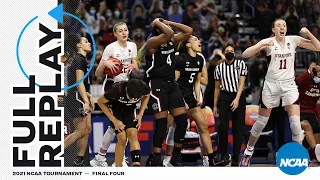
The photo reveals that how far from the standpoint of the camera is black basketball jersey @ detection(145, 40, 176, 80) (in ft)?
42.5

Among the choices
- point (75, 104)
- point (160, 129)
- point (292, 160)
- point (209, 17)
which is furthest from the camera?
point (209, 17)

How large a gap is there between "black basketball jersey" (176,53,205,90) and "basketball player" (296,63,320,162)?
170 centimetres

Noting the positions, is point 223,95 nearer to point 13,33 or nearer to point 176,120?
point 176,120

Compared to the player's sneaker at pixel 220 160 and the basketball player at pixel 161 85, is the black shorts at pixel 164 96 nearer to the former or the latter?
the basketball player at pixel 161 85

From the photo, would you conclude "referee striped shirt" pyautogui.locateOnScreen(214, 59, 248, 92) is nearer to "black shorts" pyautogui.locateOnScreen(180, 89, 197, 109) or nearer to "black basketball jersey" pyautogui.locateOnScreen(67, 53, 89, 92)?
"black shorts" pyautogui.locateOnScreen(180, 89, 197, 109)

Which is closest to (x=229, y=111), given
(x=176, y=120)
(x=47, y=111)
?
(x=176, y=120)

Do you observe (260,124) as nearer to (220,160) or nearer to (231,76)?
(220,160)

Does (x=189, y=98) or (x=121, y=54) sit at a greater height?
(x=121, y=54)

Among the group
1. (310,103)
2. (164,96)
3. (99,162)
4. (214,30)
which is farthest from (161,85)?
(214,30)

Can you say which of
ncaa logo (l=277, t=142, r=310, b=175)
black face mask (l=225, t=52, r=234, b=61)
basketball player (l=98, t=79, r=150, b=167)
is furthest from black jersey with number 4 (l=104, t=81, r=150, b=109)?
black face mask (l=225, t=52, r=234, b=61)

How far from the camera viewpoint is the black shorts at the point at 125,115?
12.2 m

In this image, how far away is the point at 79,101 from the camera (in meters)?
13.0

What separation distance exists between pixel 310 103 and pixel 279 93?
5.07 ft

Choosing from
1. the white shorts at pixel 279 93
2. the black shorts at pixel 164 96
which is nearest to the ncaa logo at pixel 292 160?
the white shorts at pixel 279 93
